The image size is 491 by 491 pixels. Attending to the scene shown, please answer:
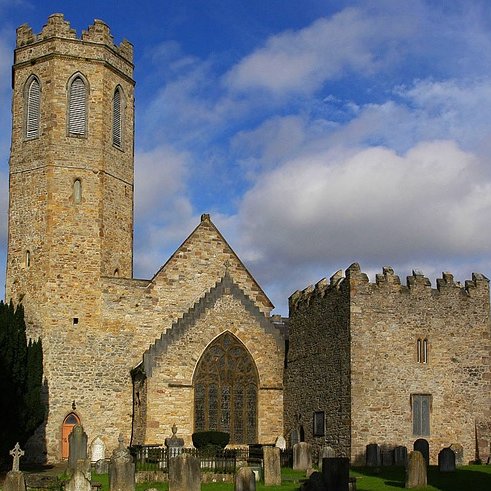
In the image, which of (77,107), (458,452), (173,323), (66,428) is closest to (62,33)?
(77,107)

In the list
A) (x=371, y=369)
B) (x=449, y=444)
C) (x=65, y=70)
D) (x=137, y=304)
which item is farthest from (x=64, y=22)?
(x=449, y=444)

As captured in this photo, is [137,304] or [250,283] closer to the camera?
[137,304]

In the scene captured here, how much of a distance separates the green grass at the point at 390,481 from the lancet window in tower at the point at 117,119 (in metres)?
17.0

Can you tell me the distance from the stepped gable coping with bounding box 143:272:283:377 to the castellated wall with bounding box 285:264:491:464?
4.73 m

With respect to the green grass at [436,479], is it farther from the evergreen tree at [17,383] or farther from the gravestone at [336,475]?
the evergreen tree at [17,383]

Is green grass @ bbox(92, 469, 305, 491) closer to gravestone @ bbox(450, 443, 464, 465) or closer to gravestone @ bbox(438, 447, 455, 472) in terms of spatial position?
gravestone @ bbox(438, 447, 455, 472)

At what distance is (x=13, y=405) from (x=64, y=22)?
18.3 m

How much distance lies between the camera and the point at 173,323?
40469 millimetres

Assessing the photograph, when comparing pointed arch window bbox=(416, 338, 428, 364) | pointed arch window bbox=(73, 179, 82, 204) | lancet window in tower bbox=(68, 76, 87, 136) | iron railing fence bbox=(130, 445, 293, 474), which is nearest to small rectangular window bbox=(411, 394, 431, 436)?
pointed arch window bbox=(416, 338, 428, 364)

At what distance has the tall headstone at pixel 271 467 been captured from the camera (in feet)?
87.2

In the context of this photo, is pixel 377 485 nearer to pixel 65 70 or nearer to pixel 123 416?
pixel 123 416

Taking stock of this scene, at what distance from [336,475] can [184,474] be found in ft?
12.6

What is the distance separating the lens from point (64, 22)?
41625mm

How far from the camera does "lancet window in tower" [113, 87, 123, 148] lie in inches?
1673
